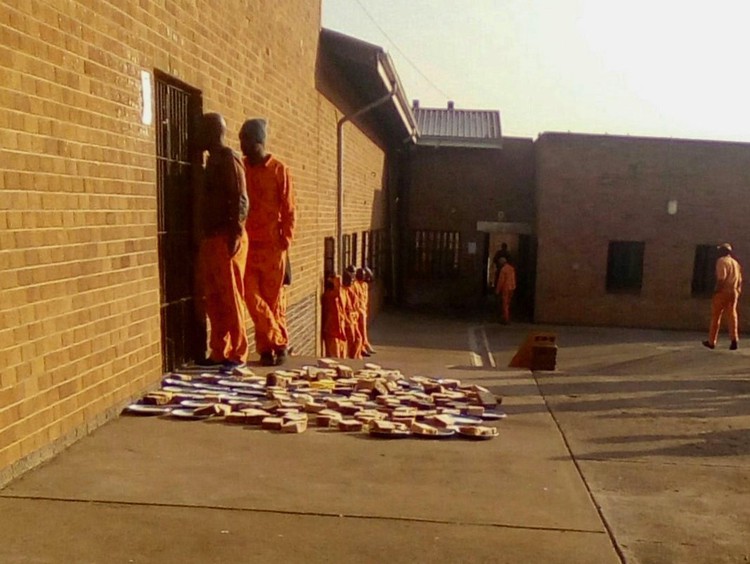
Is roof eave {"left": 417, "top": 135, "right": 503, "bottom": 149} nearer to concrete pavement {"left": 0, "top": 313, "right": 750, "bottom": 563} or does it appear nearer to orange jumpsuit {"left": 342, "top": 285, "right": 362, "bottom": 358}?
orange jumpsuit {"left": 342, "top": 285, "right": 362, "bottom": 358}

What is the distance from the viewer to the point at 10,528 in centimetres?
285

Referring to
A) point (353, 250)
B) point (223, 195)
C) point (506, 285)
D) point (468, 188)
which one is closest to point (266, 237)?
point (223, 195)

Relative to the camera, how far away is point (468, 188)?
22.2m

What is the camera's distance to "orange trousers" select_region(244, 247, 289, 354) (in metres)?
6.18

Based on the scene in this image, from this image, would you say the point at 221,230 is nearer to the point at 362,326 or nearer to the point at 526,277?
the point at 362,326

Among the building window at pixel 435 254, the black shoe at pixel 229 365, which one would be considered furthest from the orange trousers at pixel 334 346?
the building window at pixel 435 254

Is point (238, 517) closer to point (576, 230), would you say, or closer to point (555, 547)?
point (555, 547)

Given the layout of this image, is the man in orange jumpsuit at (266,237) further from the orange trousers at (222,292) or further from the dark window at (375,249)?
the dark window at (375,249)

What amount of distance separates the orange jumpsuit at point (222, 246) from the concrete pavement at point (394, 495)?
1394mm

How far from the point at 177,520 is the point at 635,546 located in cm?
198

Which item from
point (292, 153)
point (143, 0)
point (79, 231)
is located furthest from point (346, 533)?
point (292, 153)

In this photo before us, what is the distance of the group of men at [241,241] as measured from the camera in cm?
551

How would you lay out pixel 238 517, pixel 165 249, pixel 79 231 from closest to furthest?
1. pixel 238 517
2. pixel 79 231
3. pixel 165 249

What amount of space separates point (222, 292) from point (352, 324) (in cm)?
578
